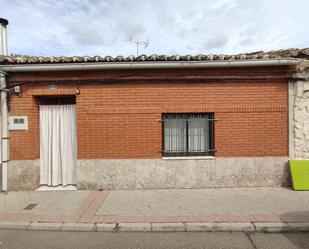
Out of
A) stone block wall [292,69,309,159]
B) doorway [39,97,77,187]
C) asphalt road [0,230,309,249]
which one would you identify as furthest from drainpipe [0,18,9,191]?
stone block wall [292,69,309,159]

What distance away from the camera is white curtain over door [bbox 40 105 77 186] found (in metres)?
5.93

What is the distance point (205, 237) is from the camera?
12.0 ft

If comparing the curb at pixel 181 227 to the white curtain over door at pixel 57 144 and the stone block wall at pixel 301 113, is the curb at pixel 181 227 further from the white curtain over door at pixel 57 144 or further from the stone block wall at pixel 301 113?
the stone block wall at pixel 301 113

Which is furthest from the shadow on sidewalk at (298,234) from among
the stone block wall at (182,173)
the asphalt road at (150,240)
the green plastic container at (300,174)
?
the stone block wall at (182,173)

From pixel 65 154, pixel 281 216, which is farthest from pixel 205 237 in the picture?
pixel 65 154

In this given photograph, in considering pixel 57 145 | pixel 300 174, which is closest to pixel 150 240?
pixel 57 145

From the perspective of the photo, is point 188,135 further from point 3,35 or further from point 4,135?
point 3,35

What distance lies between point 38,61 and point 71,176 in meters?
3.03

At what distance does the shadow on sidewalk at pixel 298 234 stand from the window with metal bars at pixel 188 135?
219 centimetres

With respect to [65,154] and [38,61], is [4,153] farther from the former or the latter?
[38,61]

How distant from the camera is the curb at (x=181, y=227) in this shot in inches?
150

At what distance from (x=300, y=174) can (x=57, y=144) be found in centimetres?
626

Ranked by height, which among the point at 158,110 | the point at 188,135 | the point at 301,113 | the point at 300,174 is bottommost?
the point at 300,174

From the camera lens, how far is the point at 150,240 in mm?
3574
